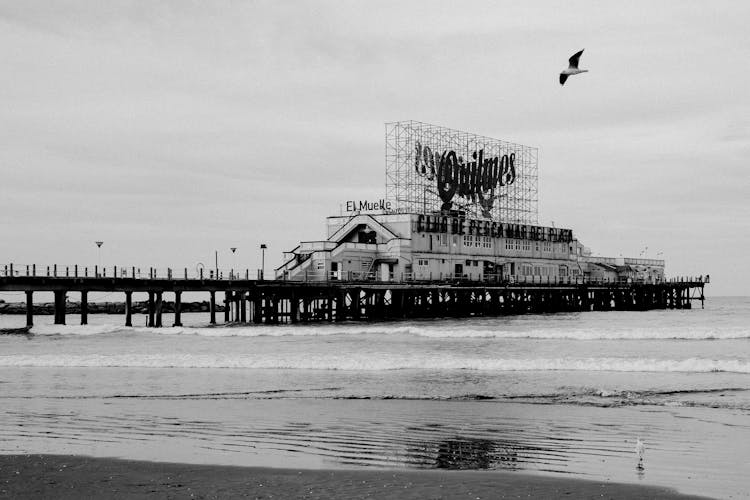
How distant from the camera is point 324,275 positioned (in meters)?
61.8

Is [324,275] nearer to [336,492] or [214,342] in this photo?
[214,342]

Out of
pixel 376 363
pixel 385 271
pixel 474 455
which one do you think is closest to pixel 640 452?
pixel 474 455

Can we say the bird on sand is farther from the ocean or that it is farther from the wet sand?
the wet sand

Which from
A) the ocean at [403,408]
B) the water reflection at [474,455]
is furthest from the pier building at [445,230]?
the water reflection at [474,455]

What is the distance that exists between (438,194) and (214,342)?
120ft

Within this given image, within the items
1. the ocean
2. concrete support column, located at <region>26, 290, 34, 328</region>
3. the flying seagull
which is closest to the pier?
concrete support column, located at <region>26, 290, 34, 328</region>

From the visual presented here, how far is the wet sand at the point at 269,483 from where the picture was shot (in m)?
10.3

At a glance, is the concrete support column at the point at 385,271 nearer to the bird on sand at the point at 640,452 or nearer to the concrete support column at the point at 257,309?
the concrete support column at the point at 257,309

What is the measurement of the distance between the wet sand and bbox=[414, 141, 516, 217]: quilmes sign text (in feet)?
199

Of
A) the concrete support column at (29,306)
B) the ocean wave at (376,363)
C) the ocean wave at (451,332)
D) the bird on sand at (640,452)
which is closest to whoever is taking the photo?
the bird on sand at (640,452)

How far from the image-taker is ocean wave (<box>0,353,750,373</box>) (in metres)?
26.7

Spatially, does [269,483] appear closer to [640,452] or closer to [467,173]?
[640,452]

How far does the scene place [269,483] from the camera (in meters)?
Answer: 10.9

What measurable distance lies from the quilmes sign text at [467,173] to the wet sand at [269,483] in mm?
60627
